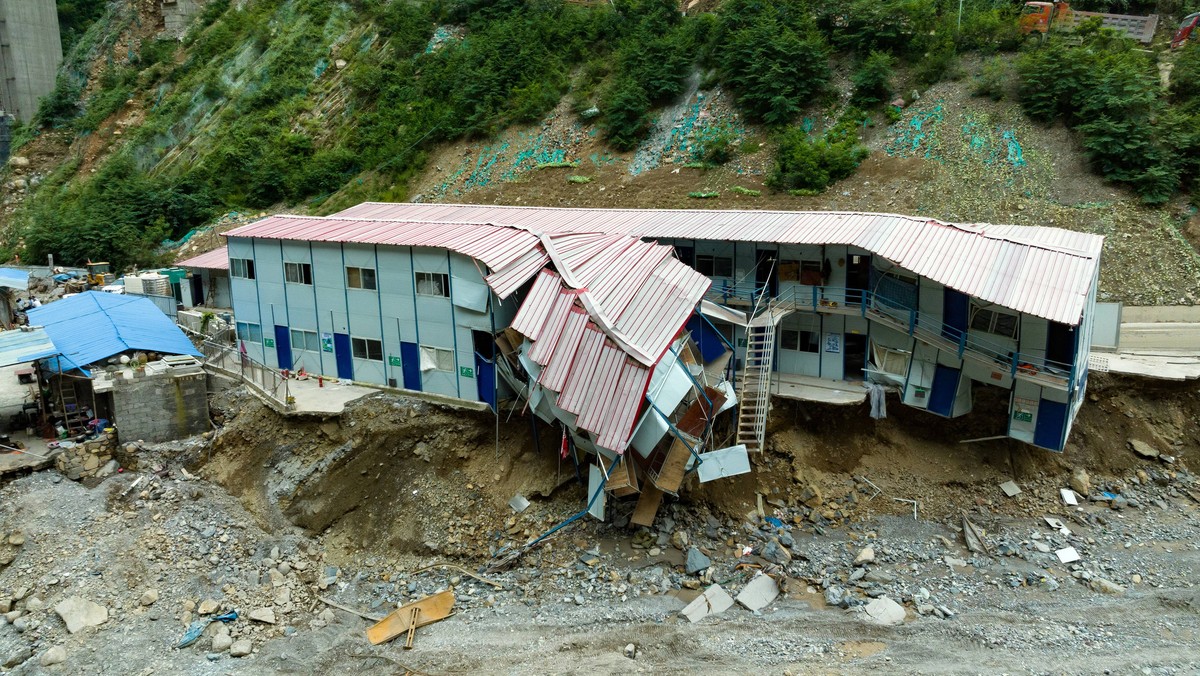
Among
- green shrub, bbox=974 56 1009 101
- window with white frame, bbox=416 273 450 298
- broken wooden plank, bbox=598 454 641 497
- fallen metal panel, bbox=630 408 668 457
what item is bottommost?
broken wooden plank, bbox=598 454 641 497

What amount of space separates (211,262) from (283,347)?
40.5 feet

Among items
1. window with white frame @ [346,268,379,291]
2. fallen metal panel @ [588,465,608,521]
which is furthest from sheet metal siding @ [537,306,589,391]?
window with white frame @ [346,268,379,291]

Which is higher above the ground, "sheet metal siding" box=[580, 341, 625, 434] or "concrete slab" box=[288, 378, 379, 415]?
"sheet metal siding" box=[580, 341, 625, 434]

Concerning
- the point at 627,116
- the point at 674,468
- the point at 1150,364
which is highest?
the point at 627,116

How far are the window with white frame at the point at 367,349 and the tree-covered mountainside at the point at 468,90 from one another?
64.9ft

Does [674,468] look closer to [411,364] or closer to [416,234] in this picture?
[411,364]

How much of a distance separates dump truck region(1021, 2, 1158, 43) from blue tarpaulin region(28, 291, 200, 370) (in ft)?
128

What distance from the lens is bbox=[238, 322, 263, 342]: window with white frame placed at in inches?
1040

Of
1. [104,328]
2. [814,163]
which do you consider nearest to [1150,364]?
[814,163]

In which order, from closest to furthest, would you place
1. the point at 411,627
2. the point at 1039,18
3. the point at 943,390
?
the point at 411,627
the point at 943,390
the point at 1039,18

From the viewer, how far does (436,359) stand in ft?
74.9

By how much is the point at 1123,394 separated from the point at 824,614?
40.2 ft

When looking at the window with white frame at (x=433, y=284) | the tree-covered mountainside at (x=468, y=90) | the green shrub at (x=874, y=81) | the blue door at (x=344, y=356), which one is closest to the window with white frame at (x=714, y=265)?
the window with white frame at (x=433, y=284)

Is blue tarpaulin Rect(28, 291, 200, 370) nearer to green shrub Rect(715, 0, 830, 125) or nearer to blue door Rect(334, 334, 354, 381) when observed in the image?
blue door Rect(334, 334, 354, 381)
